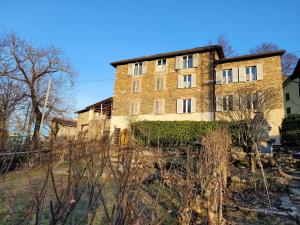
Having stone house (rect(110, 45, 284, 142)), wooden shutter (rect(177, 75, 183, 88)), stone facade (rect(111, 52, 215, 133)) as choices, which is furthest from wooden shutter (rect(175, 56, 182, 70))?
wooden shutter (rect(177, 75, 183, 88))

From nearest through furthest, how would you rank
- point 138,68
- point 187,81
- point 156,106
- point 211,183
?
point 211,183
point 187,81
point 156,106
point 138,68

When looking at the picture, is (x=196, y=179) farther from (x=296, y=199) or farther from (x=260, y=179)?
(x=260, y=179)

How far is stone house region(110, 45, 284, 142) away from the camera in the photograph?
19531 millimetres

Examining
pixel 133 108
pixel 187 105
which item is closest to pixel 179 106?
pixel 187 105

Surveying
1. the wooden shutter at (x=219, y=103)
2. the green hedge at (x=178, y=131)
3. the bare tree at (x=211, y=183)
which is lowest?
the bare tree at (x=211, y=183)

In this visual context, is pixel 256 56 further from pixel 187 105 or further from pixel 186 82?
pixel 187 105

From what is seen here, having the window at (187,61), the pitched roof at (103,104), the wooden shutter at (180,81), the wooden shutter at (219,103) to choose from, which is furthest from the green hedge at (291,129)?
the pitched roof at (103,104)

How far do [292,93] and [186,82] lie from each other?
45.0 ft

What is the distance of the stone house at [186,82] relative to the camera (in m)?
19.5

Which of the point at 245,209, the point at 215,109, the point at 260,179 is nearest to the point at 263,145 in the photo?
the point at 215,109

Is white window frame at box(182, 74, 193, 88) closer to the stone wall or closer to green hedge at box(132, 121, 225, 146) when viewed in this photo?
the stone wall

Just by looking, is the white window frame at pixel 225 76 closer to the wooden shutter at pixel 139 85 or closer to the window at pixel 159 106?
the window at pixel 159 106

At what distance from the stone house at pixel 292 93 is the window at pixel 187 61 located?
10986 mm

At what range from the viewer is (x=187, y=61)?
75.3 feet
